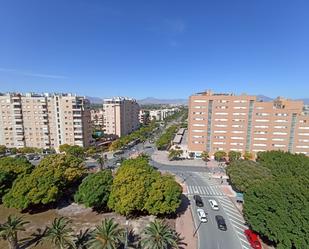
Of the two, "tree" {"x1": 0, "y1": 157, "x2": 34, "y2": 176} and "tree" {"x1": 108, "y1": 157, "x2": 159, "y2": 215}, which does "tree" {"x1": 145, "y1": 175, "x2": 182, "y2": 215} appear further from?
"tree" {"x1": 0, "y1": 157, "x2": 34, "y2": 176}

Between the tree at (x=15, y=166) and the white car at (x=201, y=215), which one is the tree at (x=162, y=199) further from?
the tree at (x=15, y=166)

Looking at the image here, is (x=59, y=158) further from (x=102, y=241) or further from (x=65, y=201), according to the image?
(x=102, y=241)

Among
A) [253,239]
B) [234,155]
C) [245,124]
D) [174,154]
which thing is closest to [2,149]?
[174,154]

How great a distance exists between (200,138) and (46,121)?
197ft

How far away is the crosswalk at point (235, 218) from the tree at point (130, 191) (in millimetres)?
15390

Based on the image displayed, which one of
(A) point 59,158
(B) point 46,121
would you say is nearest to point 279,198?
(A) point 59,158

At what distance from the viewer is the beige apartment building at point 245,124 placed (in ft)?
238

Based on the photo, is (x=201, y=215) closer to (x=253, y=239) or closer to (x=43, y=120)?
(x=253, y=239)

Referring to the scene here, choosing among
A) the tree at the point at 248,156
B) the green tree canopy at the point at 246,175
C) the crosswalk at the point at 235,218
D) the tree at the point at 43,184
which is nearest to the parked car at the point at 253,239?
the crosswalk at the point at 235,218

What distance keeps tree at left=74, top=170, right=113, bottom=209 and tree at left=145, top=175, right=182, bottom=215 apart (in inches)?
311

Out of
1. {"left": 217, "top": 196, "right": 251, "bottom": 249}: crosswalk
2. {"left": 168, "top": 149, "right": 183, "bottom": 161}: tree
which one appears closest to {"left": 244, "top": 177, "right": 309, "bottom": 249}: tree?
{"left": 217, "top": 196, "right": 251, "bottom": 249}: crosswalk

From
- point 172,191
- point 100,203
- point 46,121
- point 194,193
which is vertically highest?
→ point 46,121

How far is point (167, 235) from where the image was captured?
25.8m

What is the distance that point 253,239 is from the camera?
29.3 metres
